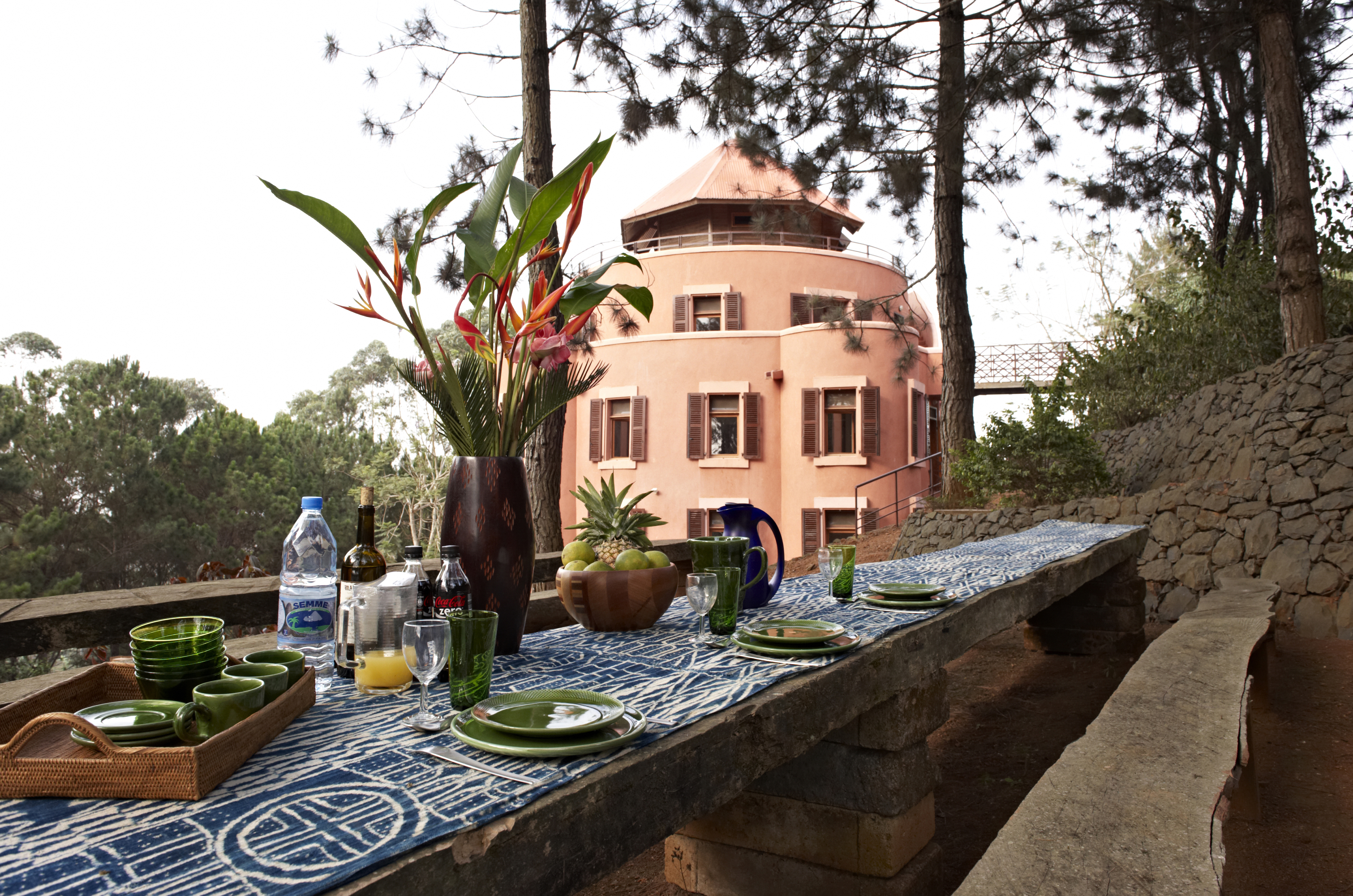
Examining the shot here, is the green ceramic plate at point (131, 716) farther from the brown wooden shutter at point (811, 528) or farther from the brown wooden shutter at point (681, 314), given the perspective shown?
the brown wooden shutter at point (681, 314)

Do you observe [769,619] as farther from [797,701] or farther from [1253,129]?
[1253,129]

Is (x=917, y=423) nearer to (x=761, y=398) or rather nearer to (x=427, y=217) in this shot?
(x=761, y=398)

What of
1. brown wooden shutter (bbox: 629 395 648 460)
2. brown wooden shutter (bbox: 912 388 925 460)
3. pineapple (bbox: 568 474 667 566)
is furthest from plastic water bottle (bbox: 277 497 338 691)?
brown wooden shutter (bbox: 912 388 925 460)

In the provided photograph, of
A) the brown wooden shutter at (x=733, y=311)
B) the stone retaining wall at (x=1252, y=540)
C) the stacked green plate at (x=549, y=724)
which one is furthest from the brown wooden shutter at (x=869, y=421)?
the stacked green plate at (x=549, y=724)

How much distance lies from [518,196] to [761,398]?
13.4 metres

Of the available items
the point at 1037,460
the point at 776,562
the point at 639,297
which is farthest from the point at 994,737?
the point at 1037,460

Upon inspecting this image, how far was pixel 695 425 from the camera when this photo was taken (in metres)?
15.0

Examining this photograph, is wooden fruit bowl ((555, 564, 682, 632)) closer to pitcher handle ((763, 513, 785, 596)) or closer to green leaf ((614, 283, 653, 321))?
pitcher handle ((763, 513, 785, 596))

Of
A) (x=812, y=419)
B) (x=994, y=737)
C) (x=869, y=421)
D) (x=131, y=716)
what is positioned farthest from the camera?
(x=812, y=419)

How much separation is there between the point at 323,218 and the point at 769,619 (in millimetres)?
1302

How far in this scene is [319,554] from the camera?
1480mm

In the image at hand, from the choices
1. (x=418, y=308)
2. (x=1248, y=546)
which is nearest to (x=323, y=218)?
(x=418, y=308)

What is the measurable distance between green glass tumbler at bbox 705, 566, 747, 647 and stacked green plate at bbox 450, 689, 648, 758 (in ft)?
1.73

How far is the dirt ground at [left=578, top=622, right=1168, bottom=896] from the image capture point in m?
2.70
